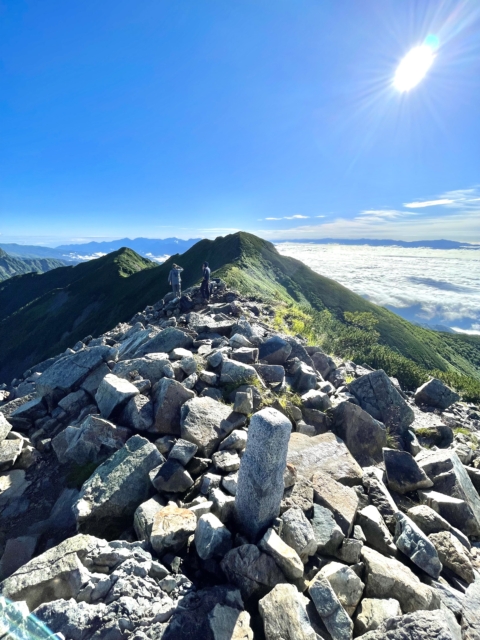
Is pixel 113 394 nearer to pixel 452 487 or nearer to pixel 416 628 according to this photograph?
pixel 416 628

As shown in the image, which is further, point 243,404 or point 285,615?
point 243,404

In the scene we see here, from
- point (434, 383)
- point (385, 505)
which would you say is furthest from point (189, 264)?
point (385, 505)

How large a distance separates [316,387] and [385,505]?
430 centimetres

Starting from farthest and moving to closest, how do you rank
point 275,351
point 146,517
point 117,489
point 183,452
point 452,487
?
point 275,351, point 452,487, point 183,452, point 117,489, point 146,517

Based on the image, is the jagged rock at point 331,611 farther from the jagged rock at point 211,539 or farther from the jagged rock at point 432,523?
the jagged rock at point 432,523

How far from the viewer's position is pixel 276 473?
5.34 m

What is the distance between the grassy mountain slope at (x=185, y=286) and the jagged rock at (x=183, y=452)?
199 ft

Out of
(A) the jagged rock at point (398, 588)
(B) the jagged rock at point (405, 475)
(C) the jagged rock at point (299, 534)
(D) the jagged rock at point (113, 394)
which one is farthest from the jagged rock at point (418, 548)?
(D) the jagged rock at point (113, 394)

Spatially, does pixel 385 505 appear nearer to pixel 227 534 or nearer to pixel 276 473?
pixel 276 473

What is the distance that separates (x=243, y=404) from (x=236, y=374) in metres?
1.44

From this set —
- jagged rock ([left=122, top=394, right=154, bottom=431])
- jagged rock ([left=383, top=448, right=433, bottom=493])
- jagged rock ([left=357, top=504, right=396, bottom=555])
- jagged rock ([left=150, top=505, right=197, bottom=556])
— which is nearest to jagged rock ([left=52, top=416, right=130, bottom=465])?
jagged rock ([left=122, top=394, right=154, bottom=431])

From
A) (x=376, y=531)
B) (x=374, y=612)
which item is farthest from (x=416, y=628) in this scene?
(x=376, y=531)

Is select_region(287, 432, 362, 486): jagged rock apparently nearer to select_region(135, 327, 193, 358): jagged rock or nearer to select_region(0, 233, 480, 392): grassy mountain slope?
select_region(135, 327, 193, 358): jagged rock

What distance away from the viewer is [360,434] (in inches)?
350
